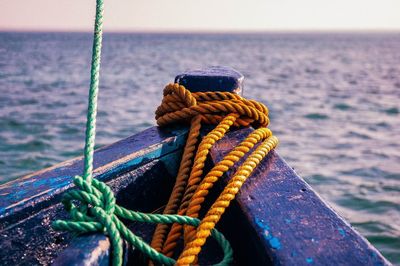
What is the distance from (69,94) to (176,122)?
472 inches

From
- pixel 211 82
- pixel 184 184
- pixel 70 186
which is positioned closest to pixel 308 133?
pixel 211 82

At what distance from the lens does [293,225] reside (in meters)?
1.18

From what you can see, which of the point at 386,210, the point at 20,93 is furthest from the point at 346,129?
the point at 20,93

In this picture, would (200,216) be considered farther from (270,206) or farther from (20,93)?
(20,93)

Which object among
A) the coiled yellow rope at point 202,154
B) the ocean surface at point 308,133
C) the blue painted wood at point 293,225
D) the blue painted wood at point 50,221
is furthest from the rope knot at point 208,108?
the ocean surface at point 308,133

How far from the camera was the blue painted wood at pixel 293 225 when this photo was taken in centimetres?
104

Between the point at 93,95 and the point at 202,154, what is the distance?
1.87ft

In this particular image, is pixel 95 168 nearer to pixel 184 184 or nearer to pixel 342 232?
pixel 184 184

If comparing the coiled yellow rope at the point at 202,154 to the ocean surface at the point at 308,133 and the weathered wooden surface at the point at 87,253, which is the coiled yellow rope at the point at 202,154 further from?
the ocean surface at the point at 308,133

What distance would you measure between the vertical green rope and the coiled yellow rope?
364mm

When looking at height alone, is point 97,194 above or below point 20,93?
above

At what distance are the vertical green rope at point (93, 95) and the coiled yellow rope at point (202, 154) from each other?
0.36 m

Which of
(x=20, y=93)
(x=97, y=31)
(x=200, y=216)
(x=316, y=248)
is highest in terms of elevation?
(x=97, y=31)

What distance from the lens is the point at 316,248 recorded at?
107cm
